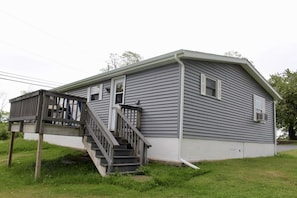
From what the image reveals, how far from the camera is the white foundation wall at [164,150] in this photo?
7798 millimetres

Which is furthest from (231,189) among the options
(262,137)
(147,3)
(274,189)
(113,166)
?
(147,3)

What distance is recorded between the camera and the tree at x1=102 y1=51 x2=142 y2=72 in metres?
30.6

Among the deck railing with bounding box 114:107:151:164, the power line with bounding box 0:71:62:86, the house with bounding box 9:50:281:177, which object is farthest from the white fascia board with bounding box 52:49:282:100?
the power line with bounding box 0:71:62:86

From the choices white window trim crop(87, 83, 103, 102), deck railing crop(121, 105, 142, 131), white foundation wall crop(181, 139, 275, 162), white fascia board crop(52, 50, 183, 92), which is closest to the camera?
white foundation wall crop(181, 139, 275, 162)

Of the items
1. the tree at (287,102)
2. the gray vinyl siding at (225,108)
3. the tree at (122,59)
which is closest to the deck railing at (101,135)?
the gray vinyl siding at (225,108)

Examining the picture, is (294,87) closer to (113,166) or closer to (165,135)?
(165,135)

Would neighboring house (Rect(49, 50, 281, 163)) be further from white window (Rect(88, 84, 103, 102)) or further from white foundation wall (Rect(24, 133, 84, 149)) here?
white foundation wall (Rect(24, 133, 84, 149))

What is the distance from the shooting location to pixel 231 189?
5.36 metres

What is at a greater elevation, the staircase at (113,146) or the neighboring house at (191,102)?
the neighboring house at (191,102)

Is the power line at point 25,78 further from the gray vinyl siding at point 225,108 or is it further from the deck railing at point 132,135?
the gray vinyl siding at point 225,108

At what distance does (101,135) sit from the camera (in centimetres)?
711

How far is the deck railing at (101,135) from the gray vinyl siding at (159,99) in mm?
2040

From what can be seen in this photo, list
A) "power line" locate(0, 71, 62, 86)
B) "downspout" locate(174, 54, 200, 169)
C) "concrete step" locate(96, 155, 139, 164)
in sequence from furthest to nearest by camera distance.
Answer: "power line" locate(0, 71, 62, 86), "downspout" locate(174, 54, 200, 169), "concrete step" locate(96, 155, 139, 164)

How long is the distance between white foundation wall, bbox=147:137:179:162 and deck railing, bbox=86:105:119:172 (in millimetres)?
1982
